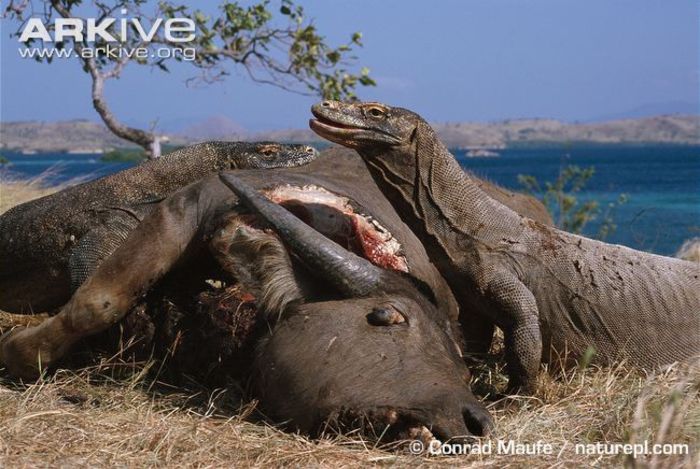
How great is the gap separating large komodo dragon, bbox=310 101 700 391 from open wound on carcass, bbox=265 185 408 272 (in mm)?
196

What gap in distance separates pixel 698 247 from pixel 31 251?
7920mm

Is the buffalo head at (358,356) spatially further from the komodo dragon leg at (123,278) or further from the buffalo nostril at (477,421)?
the komodo dragon leg at (123,278)

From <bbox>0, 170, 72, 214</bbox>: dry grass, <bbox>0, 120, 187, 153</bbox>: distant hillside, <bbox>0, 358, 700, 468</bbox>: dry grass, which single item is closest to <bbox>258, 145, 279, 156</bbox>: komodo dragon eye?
<bbox>0, 358, 700, 468</bbox>: dry grass

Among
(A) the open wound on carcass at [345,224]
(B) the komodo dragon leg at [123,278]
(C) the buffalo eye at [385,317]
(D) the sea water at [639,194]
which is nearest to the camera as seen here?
(C) the buffalo eye at [385,317]

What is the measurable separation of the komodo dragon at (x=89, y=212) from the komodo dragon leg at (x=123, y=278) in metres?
1.11

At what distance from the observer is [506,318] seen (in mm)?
5633

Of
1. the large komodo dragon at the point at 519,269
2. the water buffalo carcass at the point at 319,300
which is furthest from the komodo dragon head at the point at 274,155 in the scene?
the large komodo dragon at the point at 519,269

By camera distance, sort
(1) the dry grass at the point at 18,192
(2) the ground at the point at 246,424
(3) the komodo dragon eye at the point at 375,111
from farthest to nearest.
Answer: (1) the dry grass at the point at 18,192, (3) the komodo dragon eye at the point at 375,111, (2) the ground at the point at 246,424

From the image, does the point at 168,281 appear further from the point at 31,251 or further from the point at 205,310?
the point at 31,251

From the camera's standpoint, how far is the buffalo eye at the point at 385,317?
4791mm

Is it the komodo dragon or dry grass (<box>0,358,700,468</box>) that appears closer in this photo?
dry grass (<box>0,358,700,468</box>)

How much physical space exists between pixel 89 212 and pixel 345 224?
2.32m

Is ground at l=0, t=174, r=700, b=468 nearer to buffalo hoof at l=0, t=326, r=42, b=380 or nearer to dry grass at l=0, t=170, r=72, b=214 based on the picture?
buffalo hoof at l=0, t=326, r=42, b=380

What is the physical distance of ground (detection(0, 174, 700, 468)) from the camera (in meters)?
4.33
